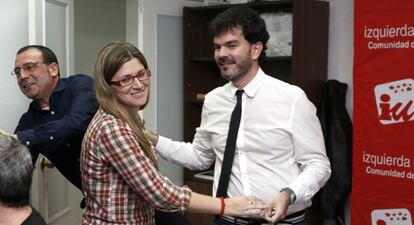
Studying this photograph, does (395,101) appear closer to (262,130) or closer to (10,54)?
(262,130)

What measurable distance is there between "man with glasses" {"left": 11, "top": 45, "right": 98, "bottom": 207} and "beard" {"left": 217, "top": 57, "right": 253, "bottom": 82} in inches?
21.3

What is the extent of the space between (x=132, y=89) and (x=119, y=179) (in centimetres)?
29

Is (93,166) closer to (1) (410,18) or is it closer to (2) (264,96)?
(2) (264,96)

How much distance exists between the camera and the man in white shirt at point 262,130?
190 cm

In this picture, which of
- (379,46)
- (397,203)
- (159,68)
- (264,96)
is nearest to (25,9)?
(159,68)

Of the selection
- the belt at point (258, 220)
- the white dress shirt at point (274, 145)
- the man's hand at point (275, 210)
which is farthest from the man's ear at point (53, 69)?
the man's hand at point (275, 210)

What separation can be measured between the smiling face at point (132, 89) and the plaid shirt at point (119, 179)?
0.30ft

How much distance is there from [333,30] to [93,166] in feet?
7.98

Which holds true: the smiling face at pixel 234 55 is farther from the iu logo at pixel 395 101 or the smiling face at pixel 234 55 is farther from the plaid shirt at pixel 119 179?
the iu logo at pixel 395 101

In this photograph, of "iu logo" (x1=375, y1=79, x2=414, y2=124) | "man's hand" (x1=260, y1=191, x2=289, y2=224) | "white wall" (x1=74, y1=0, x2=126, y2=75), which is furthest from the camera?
"white wall" (x1=74, y1=0, x2=126, y2=75)

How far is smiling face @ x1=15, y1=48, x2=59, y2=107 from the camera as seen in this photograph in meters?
2.11

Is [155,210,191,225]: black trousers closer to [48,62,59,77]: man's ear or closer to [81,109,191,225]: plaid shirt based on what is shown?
[81,109,191,225]: plaid shirt

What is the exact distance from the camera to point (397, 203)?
2771 millimetres

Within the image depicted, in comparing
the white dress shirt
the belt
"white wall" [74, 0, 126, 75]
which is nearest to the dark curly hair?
the white dress shirt
